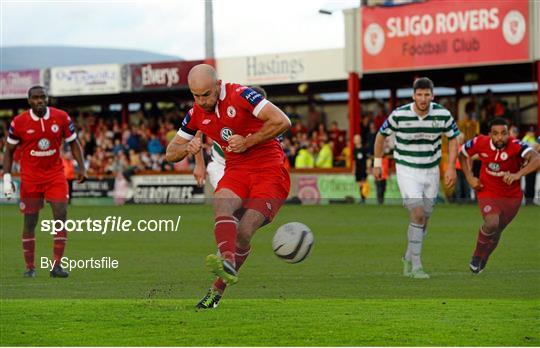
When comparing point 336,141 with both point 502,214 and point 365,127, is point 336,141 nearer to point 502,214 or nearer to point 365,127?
point 365,127

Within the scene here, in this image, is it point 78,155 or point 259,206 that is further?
point 78,155

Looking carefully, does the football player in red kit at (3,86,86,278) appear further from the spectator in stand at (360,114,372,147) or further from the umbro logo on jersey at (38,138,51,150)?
the spectator in stand at (360,114,372,147)

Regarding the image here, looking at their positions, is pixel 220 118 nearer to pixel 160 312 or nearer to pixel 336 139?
pixel 160 312

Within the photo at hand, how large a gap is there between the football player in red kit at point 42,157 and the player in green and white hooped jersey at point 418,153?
13.4 feet

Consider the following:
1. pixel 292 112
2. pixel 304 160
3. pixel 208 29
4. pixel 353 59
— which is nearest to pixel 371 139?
pixel 304 160

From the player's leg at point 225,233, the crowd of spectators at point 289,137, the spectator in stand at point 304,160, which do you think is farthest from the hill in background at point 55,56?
the player's leg at point 225,233

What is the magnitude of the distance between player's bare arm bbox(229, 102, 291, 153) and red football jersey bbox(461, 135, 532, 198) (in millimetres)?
5387

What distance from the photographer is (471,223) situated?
23.5 metres

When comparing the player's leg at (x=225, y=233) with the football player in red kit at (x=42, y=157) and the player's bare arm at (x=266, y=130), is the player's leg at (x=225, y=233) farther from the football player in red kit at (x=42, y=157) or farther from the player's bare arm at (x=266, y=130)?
the football player in red kit at (x=42, y=157)

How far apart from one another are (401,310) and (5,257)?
9471 mm

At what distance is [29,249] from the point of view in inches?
609

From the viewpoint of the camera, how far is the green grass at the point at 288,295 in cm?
913

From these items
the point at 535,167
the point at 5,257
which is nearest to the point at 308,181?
the point at 5,257

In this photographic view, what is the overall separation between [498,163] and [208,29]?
77.7 feet
